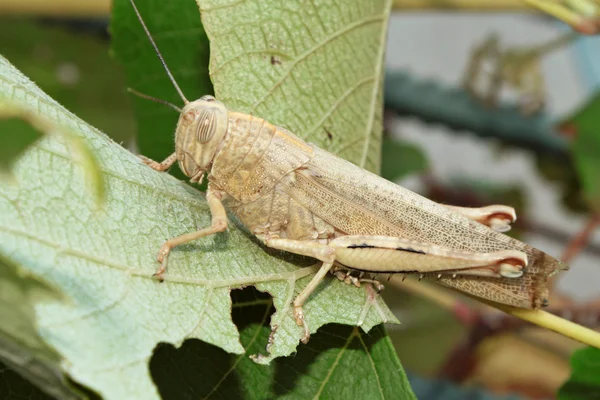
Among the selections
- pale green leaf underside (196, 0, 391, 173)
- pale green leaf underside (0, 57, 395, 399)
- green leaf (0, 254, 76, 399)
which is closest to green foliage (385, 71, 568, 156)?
pale green leaf underside (196, 0, 391, 173)

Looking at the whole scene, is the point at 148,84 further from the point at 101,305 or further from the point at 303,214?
the point at 101,305

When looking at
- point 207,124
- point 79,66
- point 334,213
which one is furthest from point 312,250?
point 79,66

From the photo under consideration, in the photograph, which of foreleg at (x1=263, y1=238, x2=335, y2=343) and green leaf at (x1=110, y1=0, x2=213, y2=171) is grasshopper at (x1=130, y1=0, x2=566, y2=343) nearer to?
foreleg at (x1=263, y1=238, x2=335, y2=343)

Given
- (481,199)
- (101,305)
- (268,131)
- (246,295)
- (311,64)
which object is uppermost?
(481,199)

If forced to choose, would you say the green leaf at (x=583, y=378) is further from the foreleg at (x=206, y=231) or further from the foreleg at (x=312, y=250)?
the foreleg at (x=206, y=231)

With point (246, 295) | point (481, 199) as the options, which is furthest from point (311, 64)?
point (481, 199)

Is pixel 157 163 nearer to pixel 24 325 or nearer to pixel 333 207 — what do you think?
pixel 333 207
